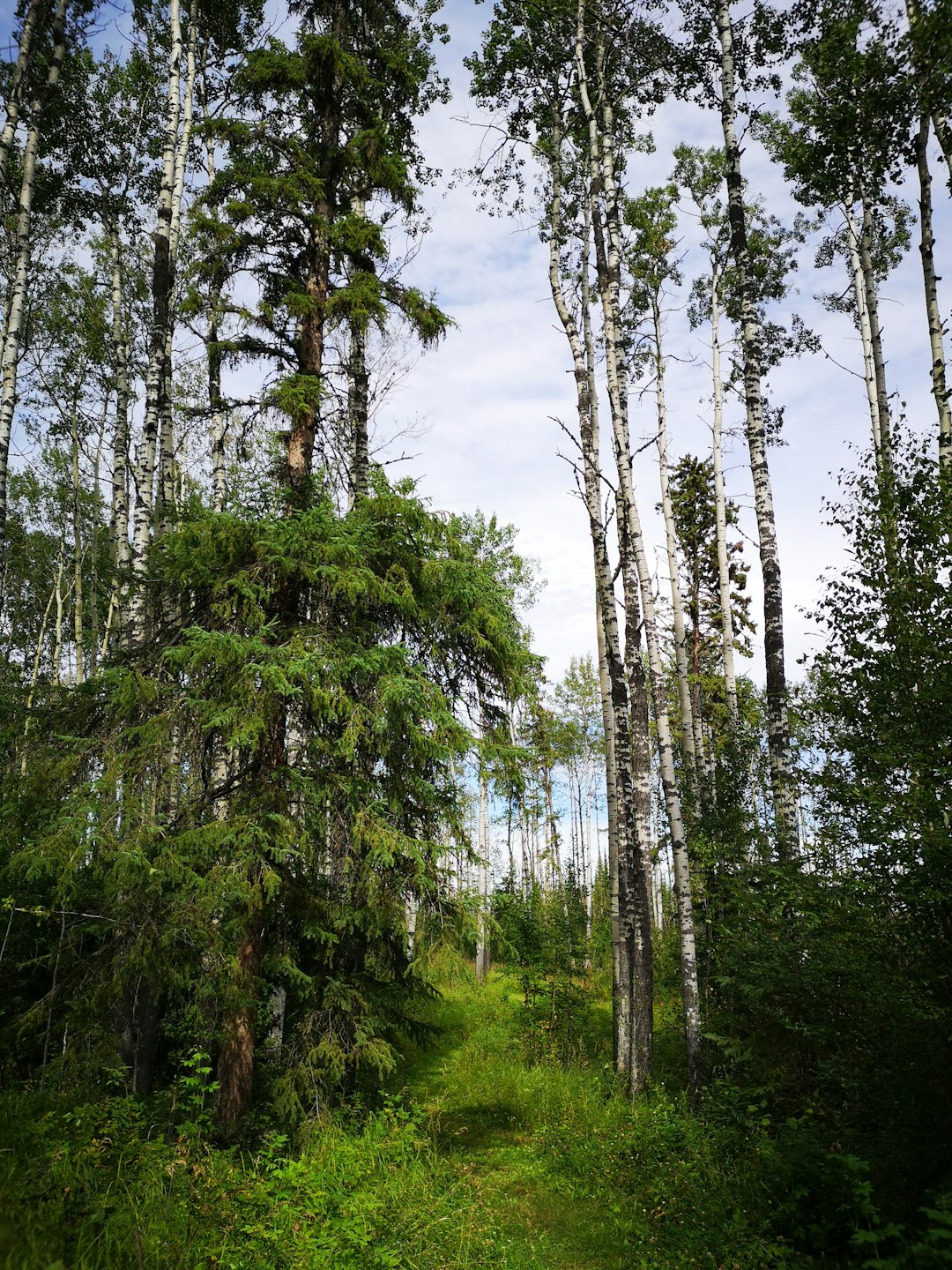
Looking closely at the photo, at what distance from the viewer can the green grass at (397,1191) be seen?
391cm

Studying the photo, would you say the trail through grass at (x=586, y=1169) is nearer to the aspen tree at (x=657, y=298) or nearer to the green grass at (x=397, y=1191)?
the green grass at (x=397, y=1191)

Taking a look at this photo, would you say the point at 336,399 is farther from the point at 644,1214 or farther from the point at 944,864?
the point at 644,1214

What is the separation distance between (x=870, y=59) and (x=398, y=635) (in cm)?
1029

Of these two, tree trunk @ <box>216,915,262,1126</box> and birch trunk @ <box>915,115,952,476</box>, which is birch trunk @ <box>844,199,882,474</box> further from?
tree trunk @ <box>216,915,262,1126</box>

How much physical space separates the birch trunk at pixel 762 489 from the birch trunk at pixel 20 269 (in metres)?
10.2

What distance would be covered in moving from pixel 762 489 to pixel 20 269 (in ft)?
37.3

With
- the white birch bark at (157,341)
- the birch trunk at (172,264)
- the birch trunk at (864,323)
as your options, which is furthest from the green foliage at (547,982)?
the birch trunk at (864,323)

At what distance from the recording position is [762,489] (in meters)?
9.81

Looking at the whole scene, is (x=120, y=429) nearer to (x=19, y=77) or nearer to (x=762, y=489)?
(x=19, y=77)

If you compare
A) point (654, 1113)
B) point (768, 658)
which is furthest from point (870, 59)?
point (654, 1113)

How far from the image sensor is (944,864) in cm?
479

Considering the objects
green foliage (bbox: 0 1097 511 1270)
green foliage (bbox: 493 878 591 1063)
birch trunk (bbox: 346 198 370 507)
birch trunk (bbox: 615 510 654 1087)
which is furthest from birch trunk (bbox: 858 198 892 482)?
green foliage (bbox: 0 1097 511 1270)

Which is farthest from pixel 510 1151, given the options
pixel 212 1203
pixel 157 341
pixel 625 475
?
pixel 157 341

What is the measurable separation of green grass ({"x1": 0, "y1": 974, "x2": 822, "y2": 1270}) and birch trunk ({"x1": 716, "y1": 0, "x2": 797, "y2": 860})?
3666 millimetres
